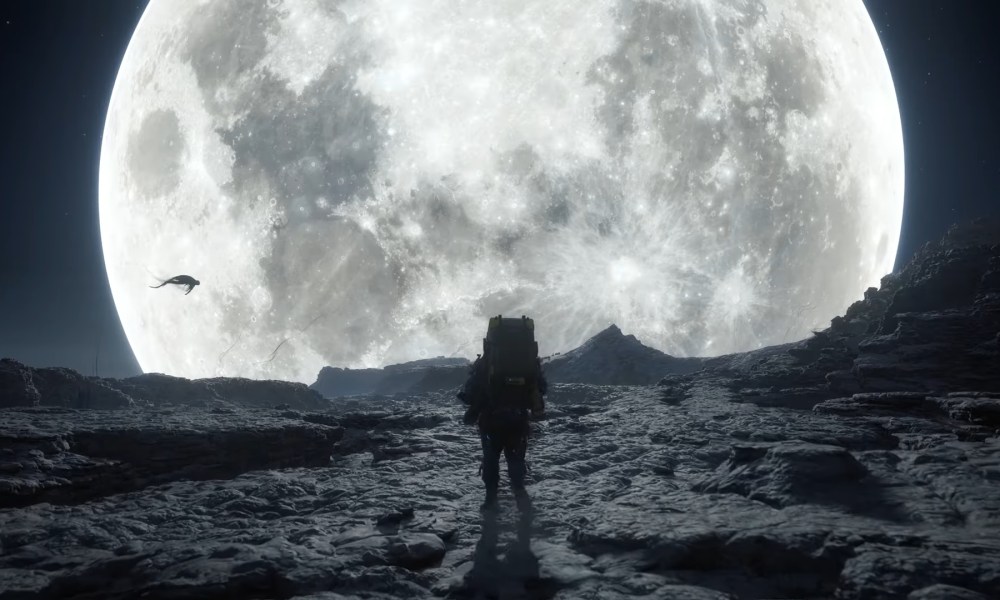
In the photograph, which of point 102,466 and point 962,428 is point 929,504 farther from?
point 102,466

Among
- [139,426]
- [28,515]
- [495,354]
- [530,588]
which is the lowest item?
[530,588]

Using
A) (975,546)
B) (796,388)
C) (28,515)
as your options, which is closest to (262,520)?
(28,515)

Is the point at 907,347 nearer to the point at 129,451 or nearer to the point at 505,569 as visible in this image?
the point at 505,569

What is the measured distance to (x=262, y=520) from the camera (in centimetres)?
614

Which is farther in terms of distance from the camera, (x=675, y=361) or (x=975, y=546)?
(x=675, y=361)

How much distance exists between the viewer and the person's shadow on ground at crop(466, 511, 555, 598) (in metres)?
4.26

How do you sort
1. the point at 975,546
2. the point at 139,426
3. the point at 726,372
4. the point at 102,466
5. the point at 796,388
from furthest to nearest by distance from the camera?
1. the point at 726,372
2. the point at 796,388
3. the point at 139,426
4. the point at 102,466
5. the point at 975,546

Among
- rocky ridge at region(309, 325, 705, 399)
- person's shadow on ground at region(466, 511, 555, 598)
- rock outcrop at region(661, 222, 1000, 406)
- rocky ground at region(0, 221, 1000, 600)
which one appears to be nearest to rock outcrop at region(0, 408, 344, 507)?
rocky ground at region(0, 221, 1000, 600)

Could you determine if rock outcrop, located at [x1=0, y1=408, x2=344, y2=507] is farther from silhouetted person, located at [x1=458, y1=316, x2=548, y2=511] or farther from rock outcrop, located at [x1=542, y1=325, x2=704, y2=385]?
rock outcrop, located at [x1=542, y1=325, x2=704, y2=385]

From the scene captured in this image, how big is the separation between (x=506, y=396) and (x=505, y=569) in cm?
248

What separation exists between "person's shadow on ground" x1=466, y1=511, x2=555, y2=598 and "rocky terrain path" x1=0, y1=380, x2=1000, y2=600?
0.07ft


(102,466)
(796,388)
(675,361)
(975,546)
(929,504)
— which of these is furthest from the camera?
(675,361)

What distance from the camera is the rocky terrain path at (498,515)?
4234 millimetres

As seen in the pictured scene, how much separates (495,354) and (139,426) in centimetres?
629
